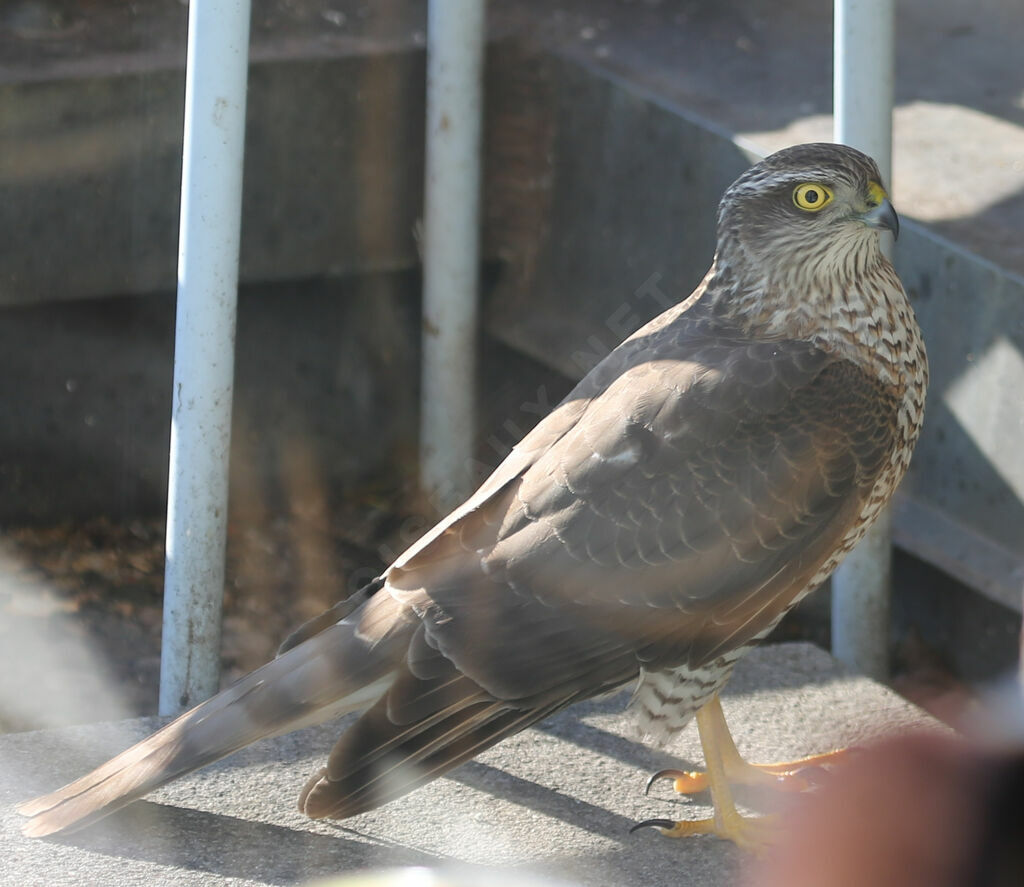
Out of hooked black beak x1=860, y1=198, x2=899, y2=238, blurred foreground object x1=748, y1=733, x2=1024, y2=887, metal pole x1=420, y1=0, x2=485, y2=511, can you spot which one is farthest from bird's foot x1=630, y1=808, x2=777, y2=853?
metal pole x1=420, y1=0, x2=485, y2=511

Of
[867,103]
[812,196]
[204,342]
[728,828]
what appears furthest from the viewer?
[867,103]

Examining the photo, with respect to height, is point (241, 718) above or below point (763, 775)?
above

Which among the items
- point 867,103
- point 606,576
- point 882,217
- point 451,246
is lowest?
point 606,576

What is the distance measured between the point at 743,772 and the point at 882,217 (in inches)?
54.8

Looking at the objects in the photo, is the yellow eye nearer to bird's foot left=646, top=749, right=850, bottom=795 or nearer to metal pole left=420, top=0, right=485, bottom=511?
bird's foot left=646, top=749, right=850, bottom=795

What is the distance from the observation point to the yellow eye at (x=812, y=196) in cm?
329

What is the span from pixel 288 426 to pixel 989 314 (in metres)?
3.01

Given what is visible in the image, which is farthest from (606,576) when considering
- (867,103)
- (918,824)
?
(918,824)

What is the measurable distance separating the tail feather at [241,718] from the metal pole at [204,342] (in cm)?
81

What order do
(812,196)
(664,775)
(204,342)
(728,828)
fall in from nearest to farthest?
(728,828), (812,196), (664,775), (204,342)

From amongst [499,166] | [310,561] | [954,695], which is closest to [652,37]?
[499,166]

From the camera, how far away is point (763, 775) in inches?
136

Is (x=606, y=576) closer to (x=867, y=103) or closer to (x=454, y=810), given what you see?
(x=454, y=810)

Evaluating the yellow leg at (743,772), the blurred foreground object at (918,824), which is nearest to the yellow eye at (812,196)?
the yellow leg at (743,772)
